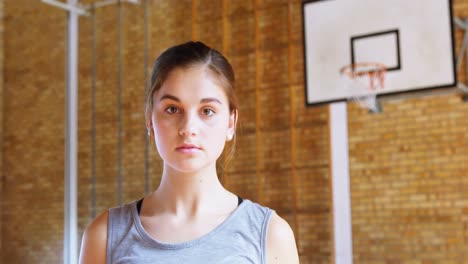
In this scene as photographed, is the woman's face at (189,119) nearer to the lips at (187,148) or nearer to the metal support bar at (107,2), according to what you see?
the lips at (187,148)

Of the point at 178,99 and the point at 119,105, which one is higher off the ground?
the point at 119,105

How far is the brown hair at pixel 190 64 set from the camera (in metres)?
1.00

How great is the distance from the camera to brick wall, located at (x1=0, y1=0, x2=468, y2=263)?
5523mm

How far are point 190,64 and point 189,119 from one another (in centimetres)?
10

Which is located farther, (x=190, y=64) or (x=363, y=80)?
(x=363, y=80)

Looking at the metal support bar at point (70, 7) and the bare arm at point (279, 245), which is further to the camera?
the metal support bar at point (70, 7)

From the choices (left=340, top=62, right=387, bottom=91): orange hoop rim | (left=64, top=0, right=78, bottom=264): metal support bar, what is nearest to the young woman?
(left=340, top=62, right=387, bottom=91): orange hoop rim

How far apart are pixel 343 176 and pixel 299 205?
52cm

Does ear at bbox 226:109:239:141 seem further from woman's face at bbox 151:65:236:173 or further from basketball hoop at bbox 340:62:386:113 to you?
basketball hoop at bbox 340:62:386:113

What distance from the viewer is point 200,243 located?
3.16 feet

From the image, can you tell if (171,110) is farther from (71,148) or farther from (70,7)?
(70,7)

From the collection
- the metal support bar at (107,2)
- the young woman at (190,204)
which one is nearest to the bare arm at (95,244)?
the young woman at (190,204)

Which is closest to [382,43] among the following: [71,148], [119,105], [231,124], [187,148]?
[119,105]

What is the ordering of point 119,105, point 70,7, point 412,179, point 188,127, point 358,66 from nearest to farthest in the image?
point 188,127
point 358,66
point 412,179
point 70,7
point 119,105
